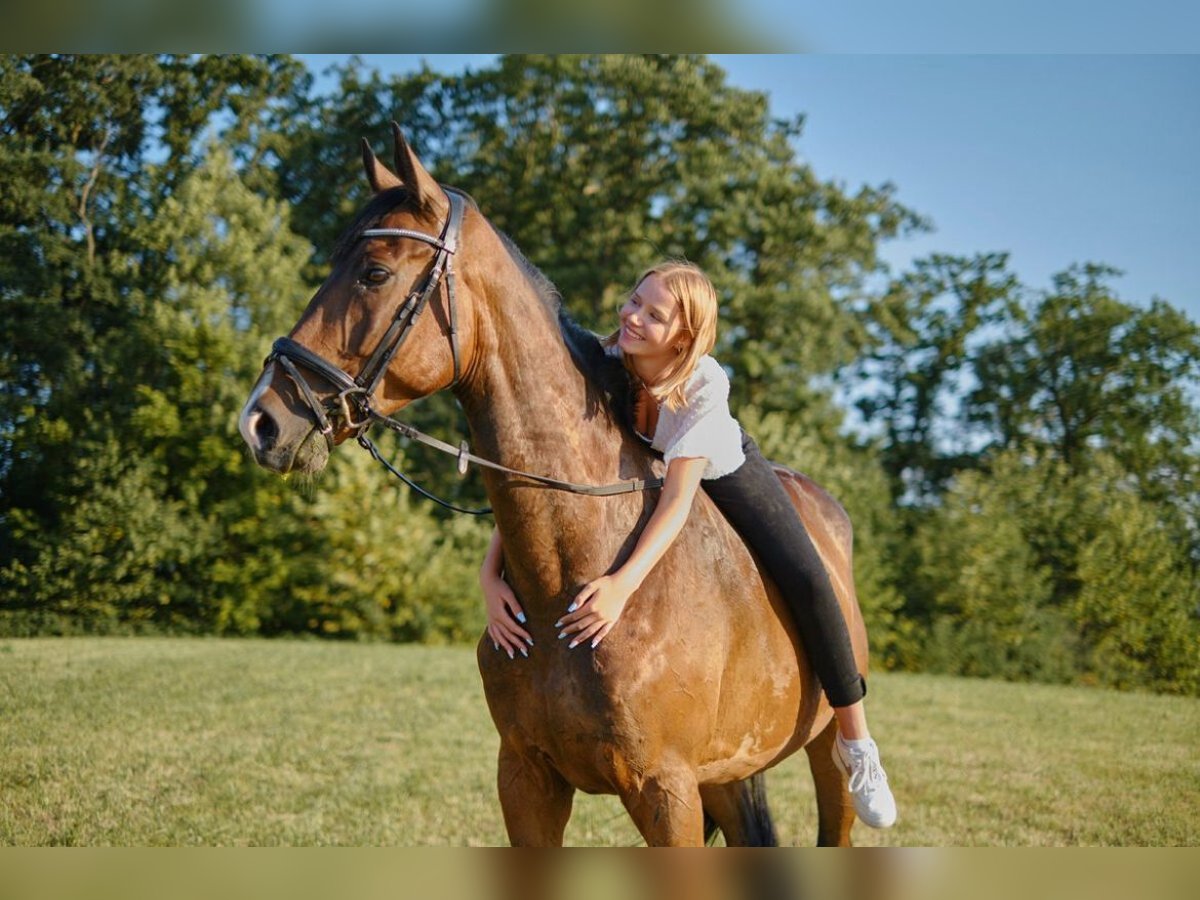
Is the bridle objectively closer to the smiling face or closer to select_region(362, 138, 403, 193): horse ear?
select_region(362, 138, 403, 193): horse ear

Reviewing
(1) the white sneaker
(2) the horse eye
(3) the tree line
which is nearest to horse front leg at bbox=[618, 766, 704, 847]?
(1) the white sneaker

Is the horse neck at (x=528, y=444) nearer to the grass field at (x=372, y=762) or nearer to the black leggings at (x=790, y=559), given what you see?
the black leggings at (x=790, y=559)

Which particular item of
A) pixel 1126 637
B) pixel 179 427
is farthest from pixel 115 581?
pixel 1126 637

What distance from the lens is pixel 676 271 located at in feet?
10.3

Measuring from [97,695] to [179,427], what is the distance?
31.8 ft

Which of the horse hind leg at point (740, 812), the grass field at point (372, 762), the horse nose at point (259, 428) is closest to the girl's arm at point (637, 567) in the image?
the horse nose at point (259, 428)

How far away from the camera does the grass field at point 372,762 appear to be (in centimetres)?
616

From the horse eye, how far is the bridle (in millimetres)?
85

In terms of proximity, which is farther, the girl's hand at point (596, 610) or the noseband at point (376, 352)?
the girl's hand at point (596, 610)

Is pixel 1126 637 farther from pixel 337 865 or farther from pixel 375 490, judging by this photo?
pixel 337 865

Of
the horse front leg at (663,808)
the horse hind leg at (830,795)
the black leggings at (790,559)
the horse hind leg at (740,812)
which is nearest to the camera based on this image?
the horse front leg at (663,808)

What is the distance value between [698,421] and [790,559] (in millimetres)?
678

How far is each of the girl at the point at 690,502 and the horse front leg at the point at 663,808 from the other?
44cm

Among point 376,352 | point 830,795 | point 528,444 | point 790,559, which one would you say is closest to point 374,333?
point 376,352
